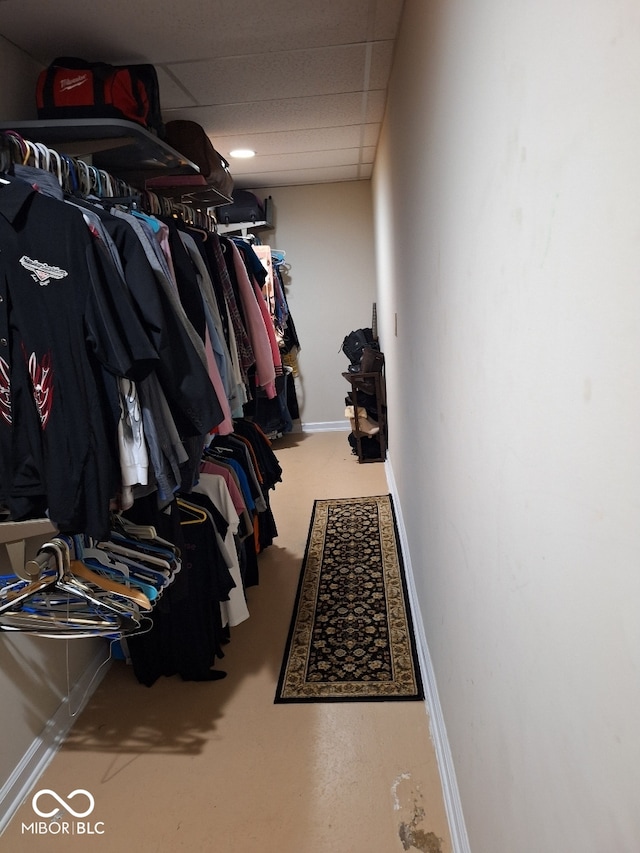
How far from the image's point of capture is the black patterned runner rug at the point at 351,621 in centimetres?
214

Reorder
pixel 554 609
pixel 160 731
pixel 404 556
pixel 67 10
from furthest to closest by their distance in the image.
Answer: pixel 404 556 → pixel 160 731 → pixel 67 10 → pixel 554 609

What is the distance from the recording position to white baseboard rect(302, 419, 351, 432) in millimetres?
5863

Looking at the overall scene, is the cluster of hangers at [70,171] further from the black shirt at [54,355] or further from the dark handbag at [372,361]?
the dark handbag at [372,361]

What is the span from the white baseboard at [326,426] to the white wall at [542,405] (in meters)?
4.40

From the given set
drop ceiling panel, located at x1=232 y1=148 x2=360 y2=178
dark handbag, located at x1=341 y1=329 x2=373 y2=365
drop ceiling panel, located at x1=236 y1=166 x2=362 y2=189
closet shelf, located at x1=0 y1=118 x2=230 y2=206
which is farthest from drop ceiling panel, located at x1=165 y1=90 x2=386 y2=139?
dark handbag, located at x1=341 y1=329 x2=373 y2=365

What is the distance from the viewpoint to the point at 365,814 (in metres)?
1.62

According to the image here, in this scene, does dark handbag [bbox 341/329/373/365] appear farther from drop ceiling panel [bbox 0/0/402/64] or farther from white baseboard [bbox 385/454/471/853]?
drop ceiling panel [bbox 0/0/402/64]

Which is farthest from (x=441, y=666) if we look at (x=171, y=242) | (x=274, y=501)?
(x=274, y=501)

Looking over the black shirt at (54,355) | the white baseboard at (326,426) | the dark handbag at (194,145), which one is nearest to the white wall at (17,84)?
the dark handbag at (194,145)

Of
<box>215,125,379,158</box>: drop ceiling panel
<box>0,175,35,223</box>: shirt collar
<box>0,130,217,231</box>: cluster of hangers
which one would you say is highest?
<box>215,125,379,158</box>: drop ceiling panel

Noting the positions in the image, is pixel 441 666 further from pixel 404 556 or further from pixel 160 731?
pixel 404 556

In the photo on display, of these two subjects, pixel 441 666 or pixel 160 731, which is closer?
pixel 441 666

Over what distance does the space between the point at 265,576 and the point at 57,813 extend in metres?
1.46

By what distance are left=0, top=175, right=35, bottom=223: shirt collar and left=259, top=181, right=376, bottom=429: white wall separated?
4.24 meters
